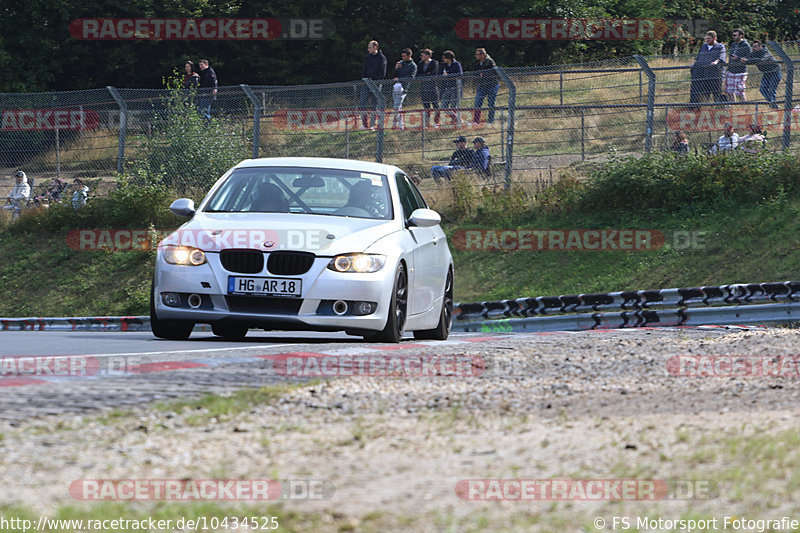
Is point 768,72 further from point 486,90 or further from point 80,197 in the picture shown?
point 80,197

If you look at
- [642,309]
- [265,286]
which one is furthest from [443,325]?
[642,309]

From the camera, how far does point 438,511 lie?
4352 millimetres

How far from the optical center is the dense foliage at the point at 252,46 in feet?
137

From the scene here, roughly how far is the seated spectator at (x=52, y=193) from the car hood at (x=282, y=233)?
16.2 m

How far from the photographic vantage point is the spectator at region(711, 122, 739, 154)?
848 inches

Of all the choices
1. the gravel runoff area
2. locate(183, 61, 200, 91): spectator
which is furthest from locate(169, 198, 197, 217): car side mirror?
locate(183, 61, 200, 91): spectator

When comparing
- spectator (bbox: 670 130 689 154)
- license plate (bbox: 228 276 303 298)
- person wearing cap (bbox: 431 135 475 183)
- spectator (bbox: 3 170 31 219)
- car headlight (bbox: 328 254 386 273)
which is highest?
car headlight (bbox: 328 254 386 273)

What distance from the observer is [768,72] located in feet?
69.4

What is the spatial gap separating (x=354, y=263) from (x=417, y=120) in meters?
13.5

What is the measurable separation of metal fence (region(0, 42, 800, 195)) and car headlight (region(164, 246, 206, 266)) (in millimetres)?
12851

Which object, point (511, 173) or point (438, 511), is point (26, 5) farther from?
point (438, 511)

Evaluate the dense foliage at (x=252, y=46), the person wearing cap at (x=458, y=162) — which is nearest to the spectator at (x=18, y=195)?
the person wearing cap at (x=458, y=162)

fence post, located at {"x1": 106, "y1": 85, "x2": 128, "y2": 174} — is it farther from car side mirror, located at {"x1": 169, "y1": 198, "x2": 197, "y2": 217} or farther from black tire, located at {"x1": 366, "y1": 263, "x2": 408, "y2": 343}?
black tire, located at {"x1": 366, "y1": 263, "x2": 408, "y2": 343}

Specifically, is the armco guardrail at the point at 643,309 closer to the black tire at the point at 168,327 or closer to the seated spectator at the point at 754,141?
the seated spectator at the point at 754,141
